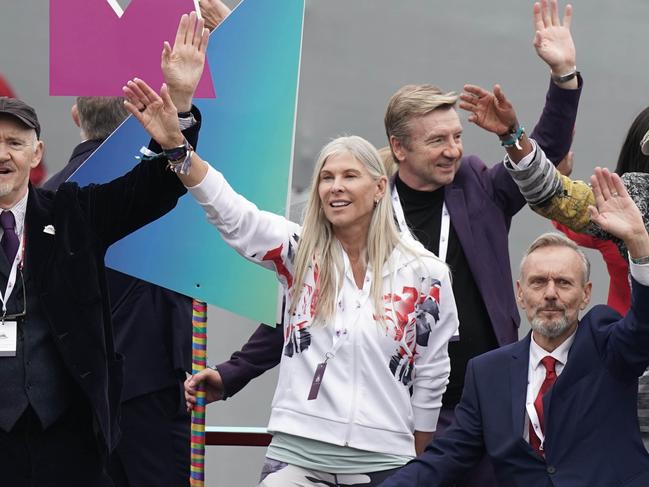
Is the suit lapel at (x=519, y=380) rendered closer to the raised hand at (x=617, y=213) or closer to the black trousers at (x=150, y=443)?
the raised hand at (x=617, y=213)

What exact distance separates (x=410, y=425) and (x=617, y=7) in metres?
2.63

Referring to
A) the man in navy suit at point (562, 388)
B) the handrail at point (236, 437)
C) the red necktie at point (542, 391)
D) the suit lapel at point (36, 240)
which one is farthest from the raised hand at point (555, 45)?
the handrail at point (236, 437)

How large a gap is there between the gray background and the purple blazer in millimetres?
988

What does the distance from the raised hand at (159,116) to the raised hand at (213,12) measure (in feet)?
4.34

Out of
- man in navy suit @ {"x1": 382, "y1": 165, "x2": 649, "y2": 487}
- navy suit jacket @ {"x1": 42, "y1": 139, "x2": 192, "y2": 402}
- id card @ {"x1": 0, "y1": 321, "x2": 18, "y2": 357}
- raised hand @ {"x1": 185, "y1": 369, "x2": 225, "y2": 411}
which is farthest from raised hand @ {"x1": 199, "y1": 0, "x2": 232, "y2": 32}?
id card @ {"x1": 0, "y1": 321, "x2": 18, "y2": 357}

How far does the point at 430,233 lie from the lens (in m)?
4.93

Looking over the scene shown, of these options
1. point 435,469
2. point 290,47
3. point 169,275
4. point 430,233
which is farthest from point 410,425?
point 290,47

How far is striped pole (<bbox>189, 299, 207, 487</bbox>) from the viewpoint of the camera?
516 centimetres

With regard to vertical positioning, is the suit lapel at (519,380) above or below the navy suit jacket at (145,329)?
below

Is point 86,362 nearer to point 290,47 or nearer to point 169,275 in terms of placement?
point 169,275

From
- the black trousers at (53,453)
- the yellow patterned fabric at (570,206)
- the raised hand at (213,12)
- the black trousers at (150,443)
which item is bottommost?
the black trousers at (53,453)

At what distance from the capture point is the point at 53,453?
4.18 m

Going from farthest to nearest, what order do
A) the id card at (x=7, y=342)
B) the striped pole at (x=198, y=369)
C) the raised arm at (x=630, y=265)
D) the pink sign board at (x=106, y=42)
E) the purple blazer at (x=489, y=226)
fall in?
the striped pole at (x=198, y=369) < the pink sign board at (x=106, y=42) < the purple blazer at (x=489, y=226) < the id card at (x=7, y=342) < the raised arm at (x=630, y=265)

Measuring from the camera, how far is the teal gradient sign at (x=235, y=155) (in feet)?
16.4
